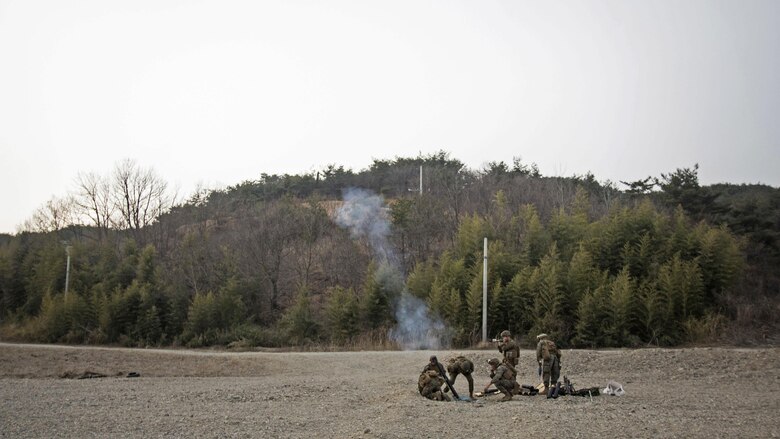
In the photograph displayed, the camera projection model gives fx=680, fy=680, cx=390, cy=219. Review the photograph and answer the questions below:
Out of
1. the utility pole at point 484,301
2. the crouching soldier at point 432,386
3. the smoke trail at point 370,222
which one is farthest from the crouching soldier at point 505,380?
the smoke trail at point 370,222

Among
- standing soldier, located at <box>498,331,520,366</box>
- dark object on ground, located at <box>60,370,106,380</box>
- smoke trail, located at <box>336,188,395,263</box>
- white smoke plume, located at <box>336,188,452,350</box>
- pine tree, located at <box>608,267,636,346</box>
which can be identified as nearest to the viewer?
standing soldier, located at <box>498,331,520,366</box>

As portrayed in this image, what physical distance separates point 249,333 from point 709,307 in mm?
17080

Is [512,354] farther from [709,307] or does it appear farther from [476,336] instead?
[709,307]

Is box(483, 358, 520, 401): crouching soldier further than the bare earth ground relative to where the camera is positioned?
Yes

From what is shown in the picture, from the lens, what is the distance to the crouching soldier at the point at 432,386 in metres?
12.2

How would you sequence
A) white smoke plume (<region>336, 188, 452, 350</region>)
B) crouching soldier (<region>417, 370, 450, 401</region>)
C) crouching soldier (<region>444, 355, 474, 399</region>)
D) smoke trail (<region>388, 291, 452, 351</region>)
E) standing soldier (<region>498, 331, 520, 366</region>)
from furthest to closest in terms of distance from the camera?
white smoke plume (<region>336, 188, 452, 350</region>) → smoke trail (<region>388, 291, 452, 351</region>) → standing soldier (<region>498, 331, 520, 366</region>) → crouching soldier (<region>444, 355, 474, 399</region>) → crouching soldier (<region>417, 370, 450, 401</region>)

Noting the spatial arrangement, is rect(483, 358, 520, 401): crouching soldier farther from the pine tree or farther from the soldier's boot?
the pine tree

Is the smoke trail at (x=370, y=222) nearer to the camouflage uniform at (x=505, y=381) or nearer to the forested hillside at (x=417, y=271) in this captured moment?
the forested hillside at (x=417, y=271)

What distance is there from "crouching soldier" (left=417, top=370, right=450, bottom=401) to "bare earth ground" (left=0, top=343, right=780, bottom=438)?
0.27m

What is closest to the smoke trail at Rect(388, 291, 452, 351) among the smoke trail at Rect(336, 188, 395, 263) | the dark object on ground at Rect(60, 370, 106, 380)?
the smoke trail at Rect(336, 188, 395, 263)

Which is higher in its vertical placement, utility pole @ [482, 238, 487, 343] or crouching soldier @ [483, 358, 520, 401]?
utility pole @ [482, 238, 487, 343]

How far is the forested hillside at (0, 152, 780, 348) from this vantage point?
23719 millimetres

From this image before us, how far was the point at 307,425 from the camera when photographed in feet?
32.9

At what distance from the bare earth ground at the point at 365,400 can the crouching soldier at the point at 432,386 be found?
27 cm
